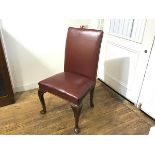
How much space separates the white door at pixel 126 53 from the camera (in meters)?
1.81

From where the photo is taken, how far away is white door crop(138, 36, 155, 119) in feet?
5.84

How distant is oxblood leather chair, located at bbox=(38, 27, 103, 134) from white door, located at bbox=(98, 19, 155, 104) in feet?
1.56

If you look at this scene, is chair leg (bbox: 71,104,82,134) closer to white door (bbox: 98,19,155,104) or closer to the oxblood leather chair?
the oxblood leather chair

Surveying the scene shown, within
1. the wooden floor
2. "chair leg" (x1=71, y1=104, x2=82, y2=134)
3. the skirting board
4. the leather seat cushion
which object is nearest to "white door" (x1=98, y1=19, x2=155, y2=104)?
the wooden floor

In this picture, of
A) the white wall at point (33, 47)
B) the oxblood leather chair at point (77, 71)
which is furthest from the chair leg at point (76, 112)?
the white wall at point (33, 47)

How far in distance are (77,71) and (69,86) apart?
31cm

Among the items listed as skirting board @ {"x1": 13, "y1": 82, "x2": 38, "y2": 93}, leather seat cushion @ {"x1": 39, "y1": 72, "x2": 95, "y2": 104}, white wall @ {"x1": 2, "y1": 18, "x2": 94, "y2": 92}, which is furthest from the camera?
skirting board @ {"x1": 13, "y1": 82, "x2": 38, "y2": 93}

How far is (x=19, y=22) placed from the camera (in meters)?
1.94

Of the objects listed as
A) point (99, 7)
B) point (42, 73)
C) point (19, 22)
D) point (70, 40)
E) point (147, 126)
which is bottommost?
point (147, 126)

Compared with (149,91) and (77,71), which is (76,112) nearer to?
(77,71)

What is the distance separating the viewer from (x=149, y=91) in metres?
1.86
